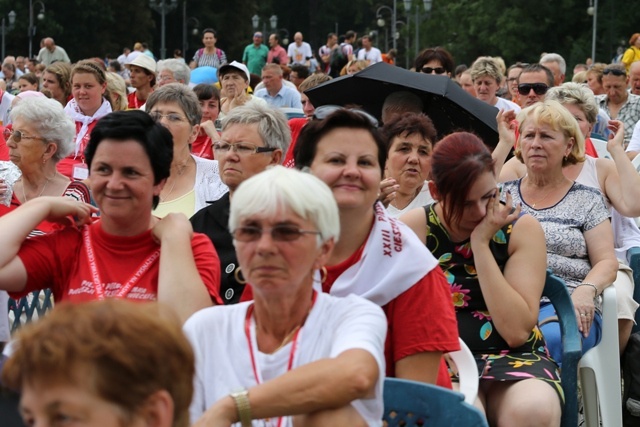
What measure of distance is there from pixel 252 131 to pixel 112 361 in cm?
326

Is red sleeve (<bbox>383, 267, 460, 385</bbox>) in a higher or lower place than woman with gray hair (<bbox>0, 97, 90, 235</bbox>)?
lower

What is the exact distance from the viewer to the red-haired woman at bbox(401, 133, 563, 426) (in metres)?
4.12

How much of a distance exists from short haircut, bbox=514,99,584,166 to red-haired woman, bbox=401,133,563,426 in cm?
131

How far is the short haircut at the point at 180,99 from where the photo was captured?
6.28 meters

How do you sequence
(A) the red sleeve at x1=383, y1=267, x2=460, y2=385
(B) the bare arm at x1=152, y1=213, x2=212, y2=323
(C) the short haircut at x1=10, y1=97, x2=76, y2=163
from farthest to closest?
1. (C) the short haircut at x1=10, y1=97, x2=76, y2=163
2. (B) the bare arm at x1=152, y1=213, x2=212, y2=323
3. (A) the red sleeve at x1=383, y1=267, x2=460, y2=385

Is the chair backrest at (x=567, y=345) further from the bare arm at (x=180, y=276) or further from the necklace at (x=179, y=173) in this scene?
the necklace at (x=179, y=173)

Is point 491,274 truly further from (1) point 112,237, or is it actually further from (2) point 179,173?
(2) point 179,173

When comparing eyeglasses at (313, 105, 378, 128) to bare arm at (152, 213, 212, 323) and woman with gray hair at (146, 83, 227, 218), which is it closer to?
bare arm at (152, 213, 212, 323)

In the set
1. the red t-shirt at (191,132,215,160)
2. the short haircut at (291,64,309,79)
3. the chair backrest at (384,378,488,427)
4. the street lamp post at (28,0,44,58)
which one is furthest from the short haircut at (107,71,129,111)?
the street lamp post at (28,0,44,58)

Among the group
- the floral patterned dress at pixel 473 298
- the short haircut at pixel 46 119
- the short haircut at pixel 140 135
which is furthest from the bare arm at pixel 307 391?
the short haircut at pixel 46 119

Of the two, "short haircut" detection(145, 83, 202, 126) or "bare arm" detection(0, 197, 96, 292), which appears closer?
"bare arm" detection(0, 197, 96, 292)

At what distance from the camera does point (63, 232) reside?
3826 mm

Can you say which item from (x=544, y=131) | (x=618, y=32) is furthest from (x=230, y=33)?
(x=544, y=131)

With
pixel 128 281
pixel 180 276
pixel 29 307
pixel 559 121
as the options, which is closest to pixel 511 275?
pixel 180 276
